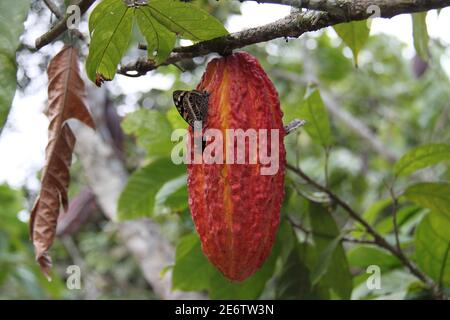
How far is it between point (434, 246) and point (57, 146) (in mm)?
881

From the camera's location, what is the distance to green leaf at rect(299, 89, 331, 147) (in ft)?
4.67

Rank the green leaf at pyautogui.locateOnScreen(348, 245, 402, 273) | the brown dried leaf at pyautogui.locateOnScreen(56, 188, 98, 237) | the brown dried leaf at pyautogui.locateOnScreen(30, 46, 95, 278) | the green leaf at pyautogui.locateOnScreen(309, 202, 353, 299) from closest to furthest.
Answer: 1. the brown dried leaf at pyautogui.locateOnScreen(30, 46, 95, 278)
2. the green leaf at pyautogui.locateOnScreen(309, 202, 353, 299)
3. the green leaf at pyautogui.locateOnScreen(348, 245, 402, 273)
4. the brown dried leaf at pyautogui.locateOnScreen(56, 188, 98, 237)

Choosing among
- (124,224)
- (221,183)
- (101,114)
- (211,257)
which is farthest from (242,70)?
(101,114)

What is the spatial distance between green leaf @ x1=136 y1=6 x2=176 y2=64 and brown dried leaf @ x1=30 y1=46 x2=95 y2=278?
212mm

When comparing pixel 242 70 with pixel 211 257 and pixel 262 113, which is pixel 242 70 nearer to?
pixel 262 113

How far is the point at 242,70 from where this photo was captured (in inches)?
38.7

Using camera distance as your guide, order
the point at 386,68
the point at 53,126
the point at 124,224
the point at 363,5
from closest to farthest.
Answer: the point at 363,5, the point at 53,126, the point at 124,224, the point at 386,68

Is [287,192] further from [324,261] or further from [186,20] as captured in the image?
[186,20]

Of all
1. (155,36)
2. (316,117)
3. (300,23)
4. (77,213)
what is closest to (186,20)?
(155,36)

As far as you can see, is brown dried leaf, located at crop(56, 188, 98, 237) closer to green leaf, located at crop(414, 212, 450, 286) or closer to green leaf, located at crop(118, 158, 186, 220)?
green leaf, located at crop(118, 158, 186, 220)

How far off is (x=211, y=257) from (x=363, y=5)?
1.37 feet

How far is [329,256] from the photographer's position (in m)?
1.36
